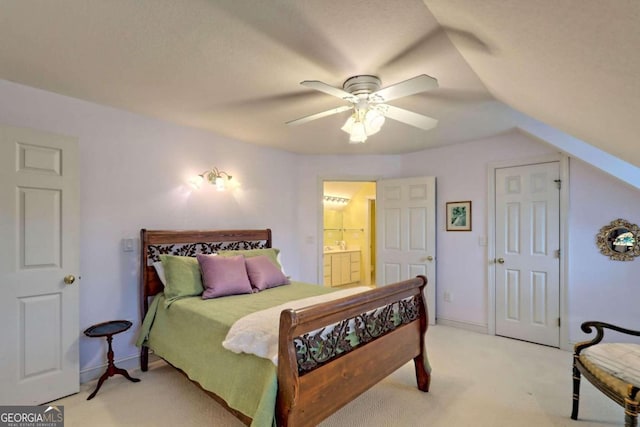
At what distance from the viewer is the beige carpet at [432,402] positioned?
6.98 ft

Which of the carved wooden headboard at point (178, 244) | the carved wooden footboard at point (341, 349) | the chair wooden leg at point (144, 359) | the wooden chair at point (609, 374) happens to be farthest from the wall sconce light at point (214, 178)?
the wooden chair at point (609, 374)

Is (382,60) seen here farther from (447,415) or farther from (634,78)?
(447,415)

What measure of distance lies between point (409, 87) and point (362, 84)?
17.5 inches

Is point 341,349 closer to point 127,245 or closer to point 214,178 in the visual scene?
point 127,245

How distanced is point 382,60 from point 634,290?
333 centimetres

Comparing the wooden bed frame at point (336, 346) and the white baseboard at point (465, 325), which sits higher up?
the wooden bed frame at point (336, 346)

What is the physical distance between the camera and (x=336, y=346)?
5.86ft

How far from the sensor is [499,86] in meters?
2.25

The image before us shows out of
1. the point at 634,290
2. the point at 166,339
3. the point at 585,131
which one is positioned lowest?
the point at 166,339

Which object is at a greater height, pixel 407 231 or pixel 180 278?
pixel 407 231

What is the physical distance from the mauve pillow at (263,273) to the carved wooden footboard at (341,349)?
1.29m

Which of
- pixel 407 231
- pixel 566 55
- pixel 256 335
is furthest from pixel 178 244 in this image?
pixel 566 55

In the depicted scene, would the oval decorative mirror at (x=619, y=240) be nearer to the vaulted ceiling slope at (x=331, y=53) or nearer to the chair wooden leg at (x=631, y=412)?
the vaulted ceiling slope at (x=331, y=53)

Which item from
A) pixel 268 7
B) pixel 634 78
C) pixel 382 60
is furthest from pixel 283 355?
pixel 634 78
